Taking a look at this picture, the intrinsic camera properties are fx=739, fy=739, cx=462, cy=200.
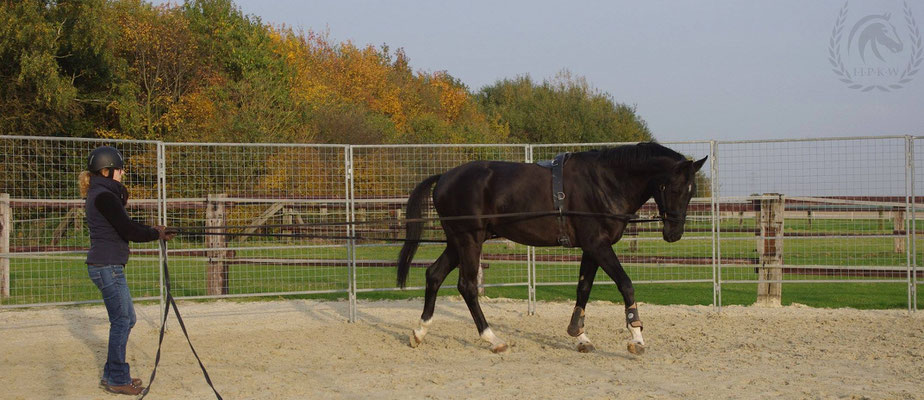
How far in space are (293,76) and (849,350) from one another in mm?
28373

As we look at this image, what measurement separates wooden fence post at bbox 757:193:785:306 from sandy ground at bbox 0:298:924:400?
45 cm

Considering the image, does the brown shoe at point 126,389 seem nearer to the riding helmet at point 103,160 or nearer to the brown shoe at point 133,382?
the brown shoe at point 133,382

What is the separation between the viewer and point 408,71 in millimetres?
51531

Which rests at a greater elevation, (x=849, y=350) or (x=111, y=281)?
(x=111, y=281)

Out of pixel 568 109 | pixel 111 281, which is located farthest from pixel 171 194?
pixel 568 109

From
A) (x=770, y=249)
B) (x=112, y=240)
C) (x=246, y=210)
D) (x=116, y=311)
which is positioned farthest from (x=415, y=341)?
(x=770, y=249)

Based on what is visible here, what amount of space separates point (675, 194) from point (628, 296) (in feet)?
3.54

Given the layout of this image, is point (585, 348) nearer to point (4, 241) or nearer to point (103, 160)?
point (103, 160)

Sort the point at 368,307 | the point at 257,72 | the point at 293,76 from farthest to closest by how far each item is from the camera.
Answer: the point at 293,76 < the point at 257,72 < the point at 368,307

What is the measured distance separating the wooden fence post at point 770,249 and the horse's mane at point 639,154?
3.39m

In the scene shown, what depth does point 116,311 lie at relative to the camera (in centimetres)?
533

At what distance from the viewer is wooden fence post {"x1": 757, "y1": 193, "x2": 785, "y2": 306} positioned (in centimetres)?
959

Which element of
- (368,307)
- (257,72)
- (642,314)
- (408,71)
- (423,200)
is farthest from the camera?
(408,71)

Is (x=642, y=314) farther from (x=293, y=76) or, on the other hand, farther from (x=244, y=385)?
(x=293, y=76)
